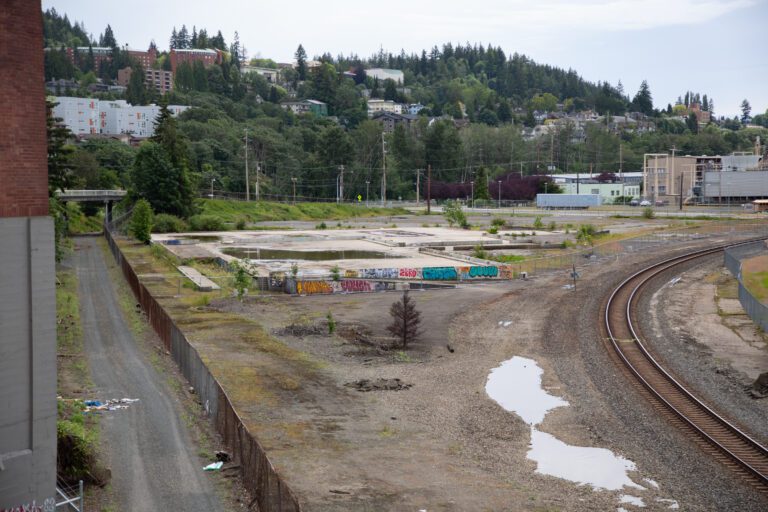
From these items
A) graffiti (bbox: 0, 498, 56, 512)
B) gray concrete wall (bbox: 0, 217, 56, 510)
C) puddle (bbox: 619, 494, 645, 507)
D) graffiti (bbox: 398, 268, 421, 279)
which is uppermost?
gray concrete wall (bbox: 0, 217, 56, 510)

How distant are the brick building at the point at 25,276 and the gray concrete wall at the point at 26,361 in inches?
0.7

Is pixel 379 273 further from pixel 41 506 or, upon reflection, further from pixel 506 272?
pixel 41 506

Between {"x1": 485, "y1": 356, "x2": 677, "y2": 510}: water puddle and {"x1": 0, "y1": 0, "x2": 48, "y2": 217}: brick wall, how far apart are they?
A: 13231 millimetres

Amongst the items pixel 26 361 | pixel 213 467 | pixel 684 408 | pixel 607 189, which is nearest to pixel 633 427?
pixel 684 408

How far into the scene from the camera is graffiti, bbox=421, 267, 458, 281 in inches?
2259

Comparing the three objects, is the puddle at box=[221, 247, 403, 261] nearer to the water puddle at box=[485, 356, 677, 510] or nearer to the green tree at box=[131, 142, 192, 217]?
the green tree at box=[131, 142, 192, 217]

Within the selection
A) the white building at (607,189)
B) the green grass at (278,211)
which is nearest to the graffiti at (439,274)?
the green grass at (278,211)

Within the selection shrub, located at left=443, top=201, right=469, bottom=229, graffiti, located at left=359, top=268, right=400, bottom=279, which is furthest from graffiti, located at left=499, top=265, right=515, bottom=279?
shrub, located at left=443, top=201, right=469, bottom=229

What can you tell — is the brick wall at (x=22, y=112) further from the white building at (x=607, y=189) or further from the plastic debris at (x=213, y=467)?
the white building at (x=607, y=189)

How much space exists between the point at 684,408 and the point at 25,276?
19.0 m

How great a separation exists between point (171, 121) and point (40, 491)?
A: 10127 cm

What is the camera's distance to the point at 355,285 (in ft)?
173

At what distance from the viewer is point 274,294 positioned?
2008 inches

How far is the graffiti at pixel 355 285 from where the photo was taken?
172 ft
